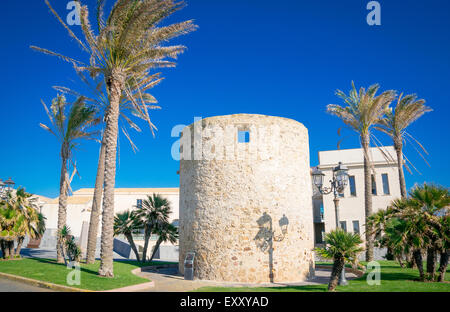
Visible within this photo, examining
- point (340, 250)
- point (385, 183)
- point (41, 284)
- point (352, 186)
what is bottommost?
point (41, 284)

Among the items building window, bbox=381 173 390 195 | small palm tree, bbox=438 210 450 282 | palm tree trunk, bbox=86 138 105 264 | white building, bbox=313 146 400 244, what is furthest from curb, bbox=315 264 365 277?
palm tree trunk, bbox=86 138 105 264

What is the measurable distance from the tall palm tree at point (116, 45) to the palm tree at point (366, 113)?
12.5 m

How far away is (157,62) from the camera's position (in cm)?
1452

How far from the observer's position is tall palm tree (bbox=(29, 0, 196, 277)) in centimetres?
1237

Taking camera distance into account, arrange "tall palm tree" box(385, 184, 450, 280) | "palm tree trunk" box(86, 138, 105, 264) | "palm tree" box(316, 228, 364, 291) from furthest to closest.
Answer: "palm tree trunk" box(86, 138, 105, 264) → "tall palm tree" box(385, 184, 450, 280) → "palm tree" box(316, 228, 364, 291)

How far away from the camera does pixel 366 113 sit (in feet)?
67.0

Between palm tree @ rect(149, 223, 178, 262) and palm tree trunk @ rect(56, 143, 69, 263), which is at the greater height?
palm tree trunk @ rect(56, 143, 69, 263)

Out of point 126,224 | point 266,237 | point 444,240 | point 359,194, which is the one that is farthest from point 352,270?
point 126,224

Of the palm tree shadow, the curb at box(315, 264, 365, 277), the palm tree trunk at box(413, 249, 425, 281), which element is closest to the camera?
the palm tree trunk at box(413, 249, 425, 281)

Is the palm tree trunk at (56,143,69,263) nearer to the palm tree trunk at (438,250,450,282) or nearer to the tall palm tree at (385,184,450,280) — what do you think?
the tall palm tree at (385,184,450,280)

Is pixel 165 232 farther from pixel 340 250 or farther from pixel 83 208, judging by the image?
pixel 83 208

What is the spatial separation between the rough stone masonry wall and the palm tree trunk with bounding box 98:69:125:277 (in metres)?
3.48

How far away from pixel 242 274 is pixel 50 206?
3557cm

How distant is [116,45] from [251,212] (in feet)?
28.6
